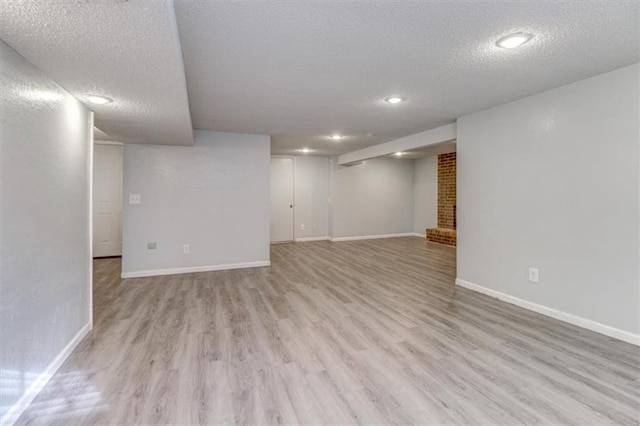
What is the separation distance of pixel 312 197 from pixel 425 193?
3.11 meters

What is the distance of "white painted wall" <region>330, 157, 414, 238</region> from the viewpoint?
7.90 meters

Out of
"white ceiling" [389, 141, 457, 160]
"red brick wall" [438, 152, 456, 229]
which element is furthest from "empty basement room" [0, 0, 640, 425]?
"red brick wall" [438, 152, 456, 229]

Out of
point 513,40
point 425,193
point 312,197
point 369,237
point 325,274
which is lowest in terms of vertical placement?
point 325,274

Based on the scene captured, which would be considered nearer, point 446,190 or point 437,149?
point 437,149

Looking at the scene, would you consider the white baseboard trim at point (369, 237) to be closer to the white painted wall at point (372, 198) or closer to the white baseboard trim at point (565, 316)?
the white painted wall at point (372, 198)

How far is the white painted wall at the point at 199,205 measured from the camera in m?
4.43

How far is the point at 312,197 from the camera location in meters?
7.84

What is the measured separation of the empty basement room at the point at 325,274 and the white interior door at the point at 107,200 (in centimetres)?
160

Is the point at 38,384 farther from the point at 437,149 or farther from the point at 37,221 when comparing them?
the point at 437,149

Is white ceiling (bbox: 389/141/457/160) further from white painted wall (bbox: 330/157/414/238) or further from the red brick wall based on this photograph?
white painted wall (bbox: 330/157/414/238)

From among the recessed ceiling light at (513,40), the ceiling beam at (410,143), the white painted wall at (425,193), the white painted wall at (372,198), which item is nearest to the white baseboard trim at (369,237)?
the white painted wall at (372,198)

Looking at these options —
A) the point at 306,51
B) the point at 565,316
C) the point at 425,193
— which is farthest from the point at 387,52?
the point at 425,193

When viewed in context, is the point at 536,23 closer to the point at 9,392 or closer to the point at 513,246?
the point at 513,246

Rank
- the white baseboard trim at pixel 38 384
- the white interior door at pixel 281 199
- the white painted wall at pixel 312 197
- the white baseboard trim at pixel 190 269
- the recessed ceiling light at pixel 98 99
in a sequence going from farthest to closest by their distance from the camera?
the white painted wall at pixel 312 197, the white interior door at pixel 281 199, the white baseboard trim at pixel 190 269, the recessed ceiling light at pixel 98 99, the white baseboard trim at pixel 38 384
